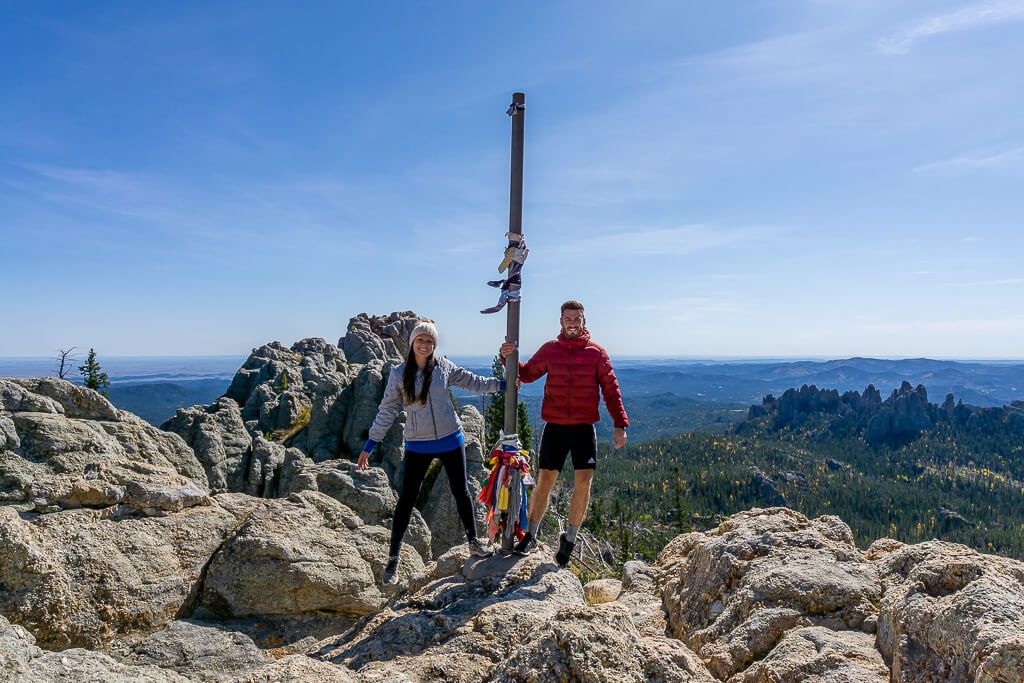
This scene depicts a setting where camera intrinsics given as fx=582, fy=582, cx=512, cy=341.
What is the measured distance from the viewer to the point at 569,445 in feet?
24.2

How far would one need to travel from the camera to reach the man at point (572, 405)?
724 centimetres

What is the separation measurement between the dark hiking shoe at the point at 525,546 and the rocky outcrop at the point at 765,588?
7.02 ft

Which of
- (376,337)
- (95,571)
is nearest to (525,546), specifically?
(95,571)

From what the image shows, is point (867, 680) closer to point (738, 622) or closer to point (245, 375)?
point (738, 622)

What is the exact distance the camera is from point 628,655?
392 centimetres

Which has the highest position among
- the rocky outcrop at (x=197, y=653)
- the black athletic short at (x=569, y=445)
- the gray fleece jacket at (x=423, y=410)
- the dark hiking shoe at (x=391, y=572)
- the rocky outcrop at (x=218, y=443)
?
the gray fleece jacket at (x=423, y=410)

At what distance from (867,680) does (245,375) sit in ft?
178

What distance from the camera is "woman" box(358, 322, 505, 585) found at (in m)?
6.92

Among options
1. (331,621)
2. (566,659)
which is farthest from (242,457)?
(566,659)

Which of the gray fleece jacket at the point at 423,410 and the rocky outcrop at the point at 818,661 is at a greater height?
the gray fleece jacket at the point at 423,410

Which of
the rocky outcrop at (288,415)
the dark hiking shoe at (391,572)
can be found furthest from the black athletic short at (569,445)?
A: the rocky outcrop at (288,415)

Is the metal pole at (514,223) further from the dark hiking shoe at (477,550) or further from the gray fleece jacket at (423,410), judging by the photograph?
the dark hiking shoe at (477,550)

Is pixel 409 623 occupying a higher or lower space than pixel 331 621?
higher

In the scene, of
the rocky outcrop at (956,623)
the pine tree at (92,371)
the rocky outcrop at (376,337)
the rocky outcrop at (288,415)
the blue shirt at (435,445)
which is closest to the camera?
the rocky outcrop at (956,623)
